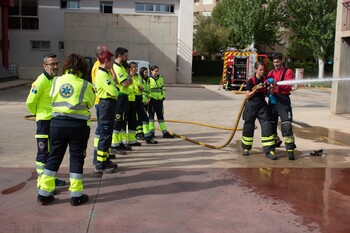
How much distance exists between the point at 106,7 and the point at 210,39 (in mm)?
16788

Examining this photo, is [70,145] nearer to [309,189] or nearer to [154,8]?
[309,189]

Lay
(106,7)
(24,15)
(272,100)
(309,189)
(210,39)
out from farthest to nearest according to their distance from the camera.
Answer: (210,39) → (106,7) → (24,15) → (272,100) → (309,189)

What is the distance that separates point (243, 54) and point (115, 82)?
73.0 feet

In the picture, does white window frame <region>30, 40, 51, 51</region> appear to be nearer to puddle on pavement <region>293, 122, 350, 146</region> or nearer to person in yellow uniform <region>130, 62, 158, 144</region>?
puddle on pavement <region>293, 122, 350, 146</region>

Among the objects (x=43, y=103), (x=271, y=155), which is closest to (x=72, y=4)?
(x=271, y=155)

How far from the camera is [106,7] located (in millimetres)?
35312

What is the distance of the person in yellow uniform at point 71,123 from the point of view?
16.3 ft

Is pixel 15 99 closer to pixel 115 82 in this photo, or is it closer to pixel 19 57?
pixel 115 82

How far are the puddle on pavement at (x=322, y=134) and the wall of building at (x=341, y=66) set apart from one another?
2.81m

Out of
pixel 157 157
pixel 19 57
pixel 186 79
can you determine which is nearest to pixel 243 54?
pixel 186 79

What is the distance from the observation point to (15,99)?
1767 cm

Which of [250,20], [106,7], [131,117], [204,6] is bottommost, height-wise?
[131,117]

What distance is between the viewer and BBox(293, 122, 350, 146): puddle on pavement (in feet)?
31.4

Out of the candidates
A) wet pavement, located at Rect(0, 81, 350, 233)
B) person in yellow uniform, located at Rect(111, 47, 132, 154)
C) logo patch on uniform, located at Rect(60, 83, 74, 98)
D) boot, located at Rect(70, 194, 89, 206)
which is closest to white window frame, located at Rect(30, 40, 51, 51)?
wet pavement, located at Rect(0, 81, 350, 233)
